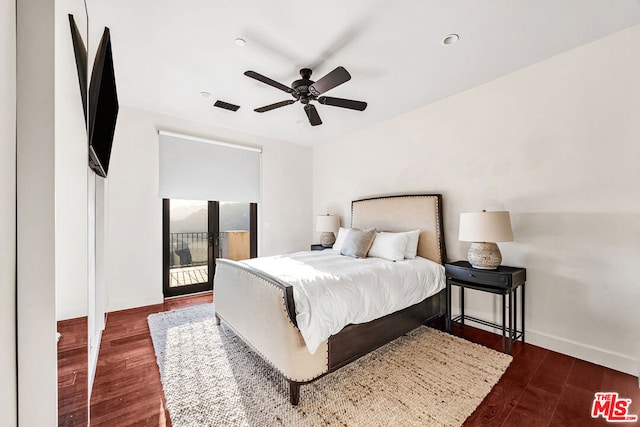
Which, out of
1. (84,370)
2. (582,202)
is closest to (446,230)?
(582,202)

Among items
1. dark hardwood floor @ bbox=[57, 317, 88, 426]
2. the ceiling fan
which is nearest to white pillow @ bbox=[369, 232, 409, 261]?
the ceiling fan

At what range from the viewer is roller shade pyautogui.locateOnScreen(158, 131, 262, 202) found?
3.86 metres

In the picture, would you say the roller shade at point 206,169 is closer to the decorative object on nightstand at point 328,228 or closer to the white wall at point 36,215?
the decorative object on nightstand at point 328,228

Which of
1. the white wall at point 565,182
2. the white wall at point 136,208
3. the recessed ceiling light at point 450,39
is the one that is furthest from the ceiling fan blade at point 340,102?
the white wall at point 136,208

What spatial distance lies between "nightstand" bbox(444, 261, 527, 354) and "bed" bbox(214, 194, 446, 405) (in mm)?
300

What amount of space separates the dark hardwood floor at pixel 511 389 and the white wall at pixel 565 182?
26 cm

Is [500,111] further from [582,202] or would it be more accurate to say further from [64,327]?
[64,327]

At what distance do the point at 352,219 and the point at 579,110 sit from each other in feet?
→ 9.25

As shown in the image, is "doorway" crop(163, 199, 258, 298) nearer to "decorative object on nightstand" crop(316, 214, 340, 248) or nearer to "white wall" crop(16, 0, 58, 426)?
"decorative object on nightstand" crop(316, 214, 340, 248)

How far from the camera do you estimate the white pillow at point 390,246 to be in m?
3.08

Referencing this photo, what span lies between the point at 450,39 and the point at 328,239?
3169 mm

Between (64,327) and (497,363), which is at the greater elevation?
(64,327)

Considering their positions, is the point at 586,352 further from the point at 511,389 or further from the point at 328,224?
the point at 328,224

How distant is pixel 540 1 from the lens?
1.83m
